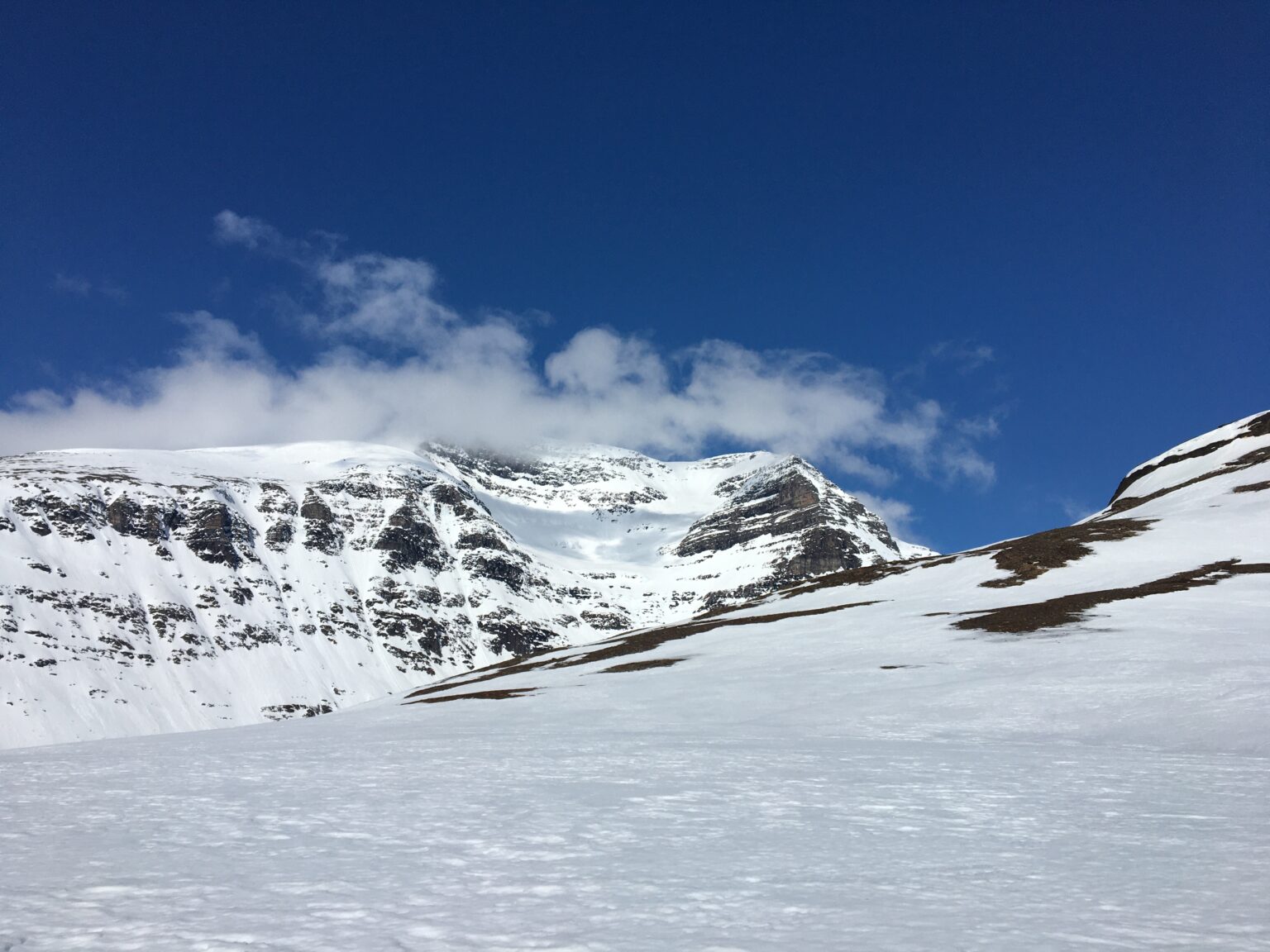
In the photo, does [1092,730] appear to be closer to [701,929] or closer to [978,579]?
[701,929]

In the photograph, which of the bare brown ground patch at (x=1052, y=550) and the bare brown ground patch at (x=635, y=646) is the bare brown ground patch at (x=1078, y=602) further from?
the bare brown ground patch at (x=635, y=646)

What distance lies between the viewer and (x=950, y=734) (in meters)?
19.1

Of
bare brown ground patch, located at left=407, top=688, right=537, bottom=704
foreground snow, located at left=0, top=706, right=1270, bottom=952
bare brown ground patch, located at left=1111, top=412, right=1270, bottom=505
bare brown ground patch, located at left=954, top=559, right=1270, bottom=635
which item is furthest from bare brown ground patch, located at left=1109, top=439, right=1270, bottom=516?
foreground snow, located at left=0, top=706, right=1270, bottom=952

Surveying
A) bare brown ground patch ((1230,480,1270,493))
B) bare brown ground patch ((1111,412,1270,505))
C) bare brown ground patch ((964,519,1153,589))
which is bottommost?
bare brown ground patch ((964,519,1153,589))

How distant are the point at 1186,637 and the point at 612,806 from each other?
92.6 feet

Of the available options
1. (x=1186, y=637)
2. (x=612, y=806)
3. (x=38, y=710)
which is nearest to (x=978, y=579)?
(x=1186, y=637)

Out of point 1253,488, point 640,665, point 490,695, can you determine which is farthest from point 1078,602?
point 1253,488

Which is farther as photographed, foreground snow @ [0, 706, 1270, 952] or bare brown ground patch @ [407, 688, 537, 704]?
bare brown ground patch @ [407, 688, 537, 704]

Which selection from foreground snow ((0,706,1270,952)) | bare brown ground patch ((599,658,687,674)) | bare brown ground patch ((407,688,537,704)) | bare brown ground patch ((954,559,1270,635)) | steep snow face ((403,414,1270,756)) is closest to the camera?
foreground snow ((0,706,1270,952))

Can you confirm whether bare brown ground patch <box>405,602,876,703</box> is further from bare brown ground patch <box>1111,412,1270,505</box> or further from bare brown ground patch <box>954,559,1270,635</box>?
bare brown ground patch <box>1111,412,1270,505</box>

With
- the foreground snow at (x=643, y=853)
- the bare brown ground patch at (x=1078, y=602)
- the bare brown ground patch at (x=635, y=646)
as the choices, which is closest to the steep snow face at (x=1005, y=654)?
the bare brown ground patch at (x=1078, y=602)

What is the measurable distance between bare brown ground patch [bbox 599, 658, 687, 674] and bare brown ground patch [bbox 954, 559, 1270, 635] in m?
15.0

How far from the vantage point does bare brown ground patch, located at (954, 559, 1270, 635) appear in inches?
1468

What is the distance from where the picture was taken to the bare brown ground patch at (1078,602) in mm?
37281
